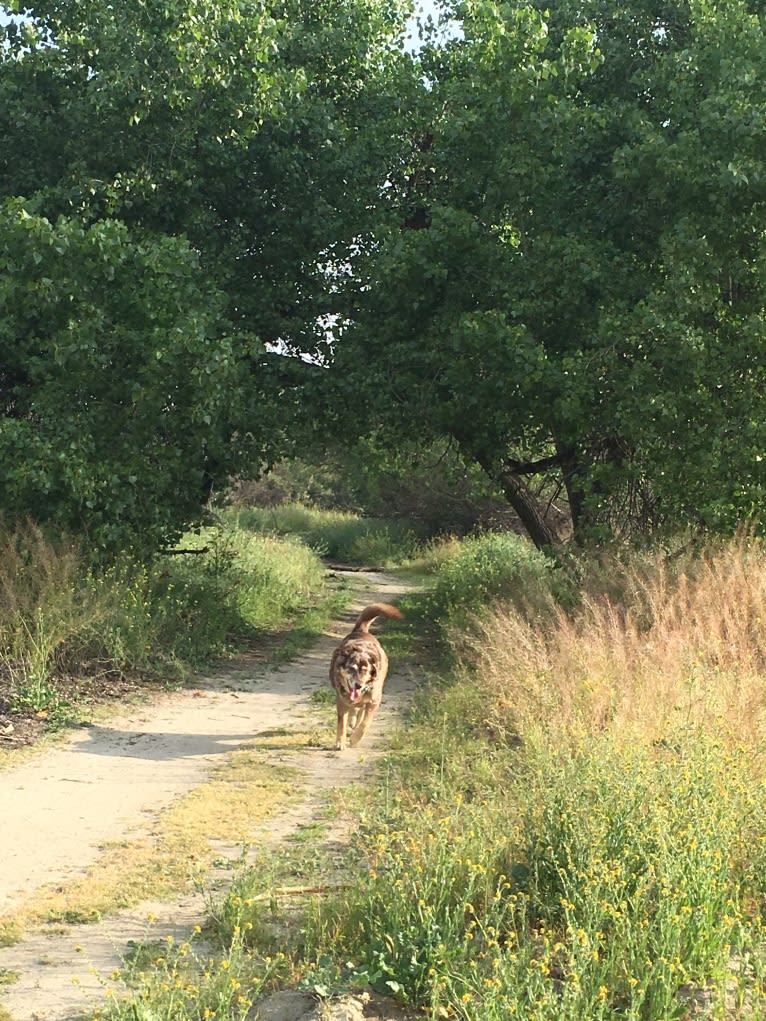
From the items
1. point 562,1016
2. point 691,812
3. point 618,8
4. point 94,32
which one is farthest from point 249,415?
point 562,1016

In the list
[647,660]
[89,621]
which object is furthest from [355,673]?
[89,621]

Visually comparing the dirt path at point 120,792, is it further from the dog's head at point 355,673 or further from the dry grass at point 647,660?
the dry grass at point 647,660

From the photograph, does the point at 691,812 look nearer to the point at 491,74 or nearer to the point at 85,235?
the point at 85,235

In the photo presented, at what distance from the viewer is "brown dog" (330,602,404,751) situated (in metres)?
9.27

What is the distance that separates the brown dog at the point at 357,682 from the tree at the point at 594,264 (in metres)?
4.83

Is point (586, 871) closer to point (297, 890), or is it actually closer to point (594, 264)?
point (297, 890)

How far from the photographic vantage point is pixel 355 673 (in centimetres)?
927

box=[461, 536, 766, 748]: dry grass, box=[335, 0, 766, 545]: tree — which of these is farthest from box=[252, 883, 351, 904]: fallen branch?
box=[335, 0, 766, 545]: tree

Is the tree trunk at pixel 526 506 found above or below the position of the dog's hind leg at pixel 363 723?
above

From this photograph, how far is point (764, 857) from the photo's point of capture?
5.32 metres

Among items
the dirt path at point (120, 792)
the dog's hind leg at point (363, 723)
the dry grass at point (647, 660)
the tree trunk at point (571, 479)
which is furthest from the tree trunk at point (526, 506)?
the dog's hind leg at point (363, 723)

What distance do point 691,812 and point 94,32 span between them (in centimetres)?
1236

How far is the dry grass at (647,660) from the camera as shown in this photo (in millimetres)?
7035

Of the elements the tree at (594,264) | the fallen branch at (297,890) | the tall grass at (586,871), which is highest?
the tree at (594,264)
